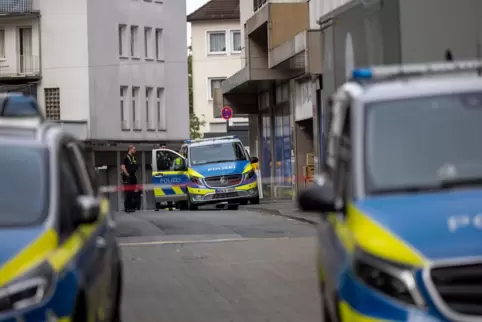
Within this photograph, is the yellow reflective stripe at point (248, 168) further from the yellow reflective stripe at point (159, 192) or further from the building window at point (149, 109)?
the building window at point (149, 109)

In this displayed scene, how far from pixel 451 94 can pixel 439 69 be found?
1.54 ft

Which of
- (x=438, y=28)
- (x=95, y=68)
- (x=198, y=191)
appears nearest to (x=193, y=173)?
(x=198, y=191)

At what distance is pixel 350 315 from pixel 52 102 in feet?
177

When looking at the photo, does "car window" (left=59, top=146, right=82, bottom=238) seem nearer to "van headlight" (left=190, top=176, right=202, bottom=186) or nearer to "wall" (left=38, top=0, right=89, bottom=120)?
"van headlight" (left=190, top=176, right=202, bottom=186)

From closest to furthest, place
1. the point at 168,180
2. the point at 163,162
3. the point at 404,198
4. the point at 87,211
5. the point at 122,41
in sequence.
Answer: the point at 404,198 < the point at 87,211 < the point at 168,180 < the point at 163,162 < the point at 122,41

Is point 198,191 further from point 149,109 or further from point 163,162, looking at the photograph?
point 149,109

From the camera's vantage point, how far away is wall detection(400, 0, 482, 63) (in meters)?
15.3

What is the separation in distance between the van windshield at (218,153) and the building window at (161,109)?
100 ft

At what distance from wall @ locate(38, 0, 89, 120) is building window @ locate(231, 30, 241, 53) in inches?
860

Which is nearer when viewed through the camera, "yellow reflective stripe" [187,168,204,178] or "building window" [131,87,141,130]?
"yellow reflective stripe" [187,168,204,178]

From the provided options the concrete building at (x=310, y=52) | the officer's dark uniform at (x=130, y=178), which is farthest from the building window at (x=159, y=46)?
the officer's dark uniform at (x=130, y=178)

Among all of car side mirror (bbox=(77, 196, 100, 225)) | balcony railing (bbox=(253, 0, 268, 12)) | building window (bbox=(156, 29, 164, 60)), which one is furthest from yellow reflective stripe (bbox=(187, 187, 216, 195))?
building window (bbox=(156, 29, 164, 60))

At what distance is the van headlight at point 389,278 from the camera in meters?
5.70

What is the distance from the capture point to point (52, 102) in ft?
193
